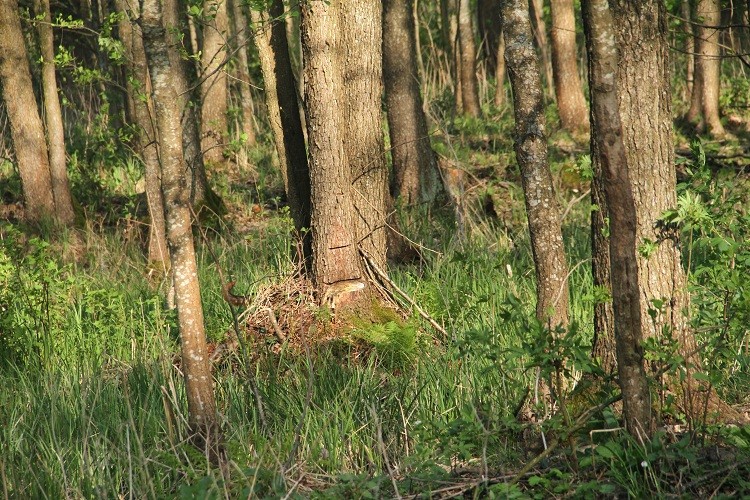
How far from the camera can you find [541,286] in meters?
4.78

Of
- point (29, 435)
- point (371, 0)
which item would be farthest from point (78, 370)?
point (371, 0)

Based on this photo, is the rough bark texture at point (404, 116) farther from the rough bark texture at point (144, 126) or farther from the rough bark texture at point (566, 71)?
the rough bark texture at point (566, 71)

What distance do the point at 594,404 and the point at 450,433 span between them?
708 millimetres

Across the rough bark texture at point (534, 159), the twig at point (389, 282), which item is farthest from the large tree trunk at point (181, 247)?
the twig at point (389, 282)

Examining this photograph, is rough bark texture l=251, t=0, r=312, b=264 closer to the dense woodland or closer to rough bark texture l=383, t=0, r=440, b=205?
the dense woodland

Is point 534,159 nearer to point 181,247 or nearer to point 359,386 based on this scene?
point 359,386

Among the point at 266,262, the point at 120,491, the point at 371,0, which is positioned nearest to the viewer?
the point at 120,491

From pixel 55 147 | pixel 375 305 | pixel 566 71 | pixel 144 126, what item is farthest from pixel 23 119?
pixel 566 71

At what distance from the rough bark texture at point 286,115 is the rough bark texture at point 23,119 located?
3857 millimetres

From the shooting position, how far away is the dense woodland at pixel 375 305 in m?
3.91

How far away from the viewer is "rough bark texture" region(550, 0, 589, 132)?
14.0 metres

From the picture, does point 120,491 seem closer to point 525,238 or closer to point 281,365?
point 281,365

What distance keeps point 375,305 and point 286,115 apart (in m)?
1.77

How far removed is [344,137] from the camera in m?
6.85
